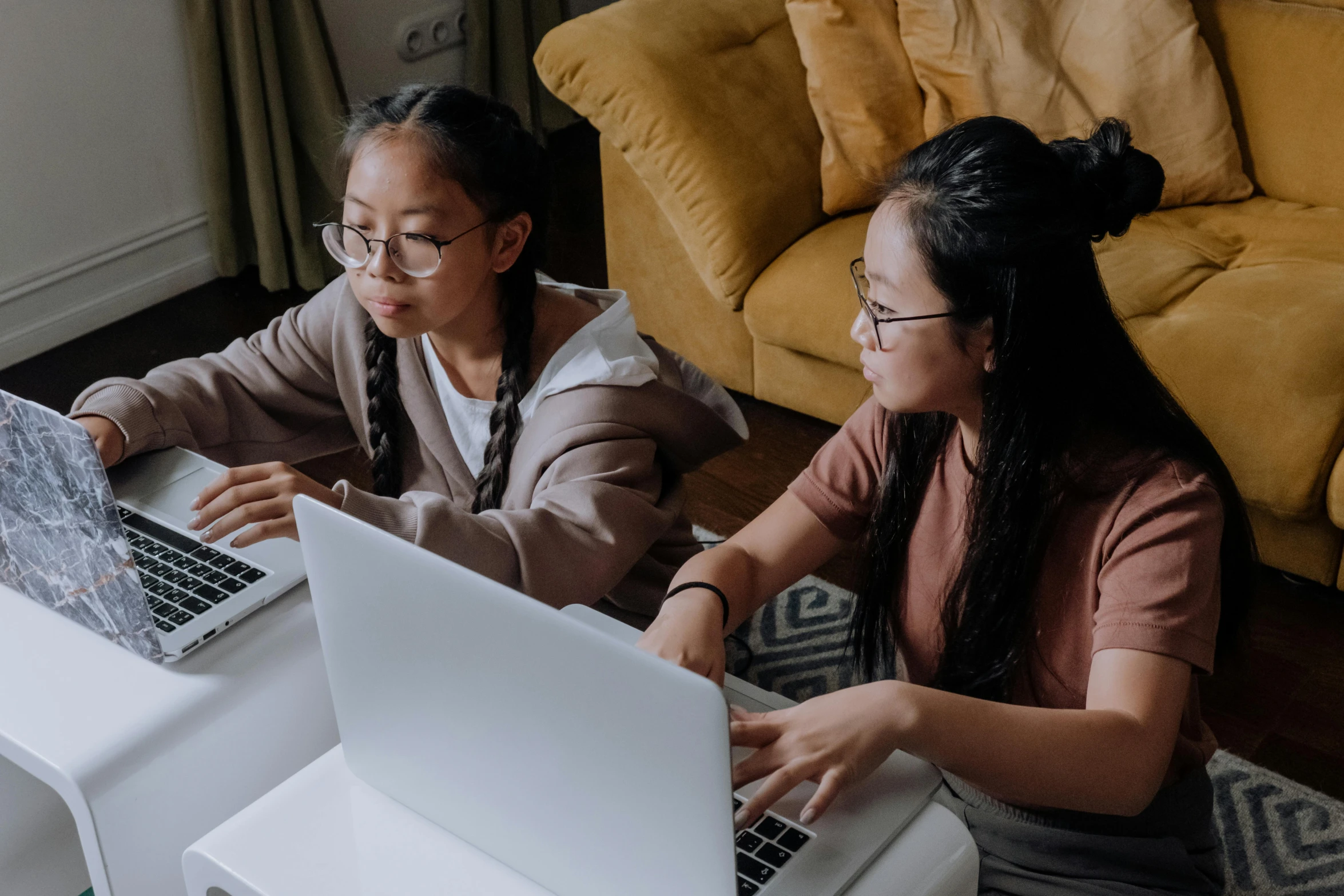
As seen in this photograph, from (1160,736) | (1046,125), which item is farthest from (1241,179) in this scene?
(1160,736)

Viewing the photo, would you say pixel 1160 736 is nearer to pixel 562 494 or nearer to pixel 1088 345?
pixel 1088 345

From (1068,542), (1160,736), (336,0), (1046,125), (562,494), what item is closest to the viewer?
(1160,736)

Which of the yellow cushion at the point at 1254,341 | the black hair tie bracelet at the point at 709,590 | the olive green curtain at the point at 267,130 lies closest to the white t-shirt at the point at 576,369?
the black hair tie bracelet at the point at 709,590

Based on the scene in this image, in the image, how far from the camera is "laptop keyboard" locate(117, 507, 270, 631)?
3.60 feet

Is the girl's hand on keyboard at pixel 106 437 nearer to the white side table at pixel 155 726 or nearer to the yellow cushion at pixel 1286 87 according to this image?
the white side table at pixel 155 726

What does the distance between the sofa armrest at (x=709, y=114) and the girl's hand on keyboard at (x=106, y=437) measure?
112 cm

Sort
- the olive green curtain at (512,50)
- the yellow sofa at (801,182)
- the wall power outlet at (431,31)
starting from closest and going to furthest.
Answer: the yellow sofa at (801,182) < the wall power outlet at (431,31) < the olive green curtain at (512,50)

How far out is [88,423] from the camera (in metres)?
1.27

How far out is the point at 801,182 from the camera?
226cm

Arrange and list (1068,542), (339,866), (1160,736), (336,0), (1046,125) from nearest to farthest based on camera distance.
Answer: (339,866)
(1160,736)
(1068,542)
(1046,125)
(336,0)

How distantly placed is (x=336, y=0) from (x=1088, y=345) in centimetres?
259

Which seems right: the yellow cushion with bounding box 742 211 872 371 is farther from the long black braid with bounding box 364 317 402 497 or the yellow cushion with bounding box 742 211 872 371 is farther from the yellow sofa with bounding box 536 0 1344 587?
the long black braid with bounding box 364 317 402 497

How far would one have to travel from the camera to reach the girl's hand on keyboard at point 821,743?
81cm

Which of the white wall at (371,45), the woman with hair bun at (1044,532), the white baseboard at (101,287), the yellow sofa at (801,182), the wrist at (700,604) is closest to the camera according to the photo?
the woman with hair bun at (1044,532)
